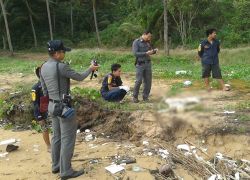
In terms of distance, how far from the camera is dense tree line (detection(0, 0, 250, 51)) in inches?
942

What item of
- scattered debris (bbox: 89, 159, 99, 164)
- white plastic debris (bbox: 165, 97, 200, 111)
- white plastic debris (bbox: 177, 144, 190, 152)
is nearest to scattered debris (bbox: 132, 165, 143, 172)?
scattered debris (bbox: 89, 159, 99, 164)

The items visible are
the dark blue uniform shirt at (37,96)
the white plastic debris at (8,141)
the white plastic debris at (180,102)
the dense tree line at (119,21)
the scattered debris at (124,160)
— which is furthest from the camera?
the dense tree line at (119,21)

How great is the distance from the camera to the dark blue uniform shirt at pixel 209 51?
10625mm

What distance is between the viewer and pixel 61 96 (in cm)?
629

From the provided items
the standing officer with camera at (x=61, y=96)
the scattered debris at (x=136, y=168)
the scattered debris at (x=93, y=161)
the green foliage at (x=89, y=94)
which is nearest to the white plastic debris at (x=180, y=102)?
the standing officer with camera at (x=61, y=96)

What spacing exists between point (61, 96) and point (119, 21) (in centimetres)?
2619

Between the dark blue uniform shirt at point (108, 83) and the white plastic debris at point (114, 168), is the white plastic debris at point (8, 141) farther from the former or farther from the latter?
the white plastic debris at point (114, 168)

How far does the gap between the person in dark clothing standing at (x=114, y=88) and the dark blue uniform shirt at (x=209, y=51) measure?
2.40m

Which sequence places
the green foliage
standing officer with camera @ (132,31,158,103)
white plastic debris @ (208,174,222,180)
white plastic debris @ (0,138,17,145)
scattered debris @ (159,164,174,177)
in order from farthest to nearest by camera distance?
1. the green foliage
2. standing officer with camera @ (132,31,158,103)
3. white plastic debris @ (0,138,17,145)
4. scattered debris @ (159,164,174,177)
5. white plastic debris @ (208,174,222,180)

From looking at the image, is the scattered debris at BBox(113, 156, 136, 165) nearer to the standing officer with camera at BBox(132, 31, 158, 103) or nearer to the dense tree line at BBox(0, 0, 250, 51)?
the standing officer with camera at BBox(132, 31, 158, 103)

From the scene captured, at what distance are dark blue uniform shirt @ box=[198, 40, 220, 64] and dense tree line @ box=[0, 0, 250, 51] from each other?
462 inches

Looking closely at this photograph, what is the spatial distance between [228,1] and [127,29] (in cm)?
622

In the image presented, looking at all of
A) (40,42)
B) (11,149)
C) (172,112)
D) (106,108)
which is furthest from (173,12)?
A: (172,112)

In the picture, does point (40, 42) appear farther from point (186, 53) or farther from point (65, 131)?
point (65, 131)
